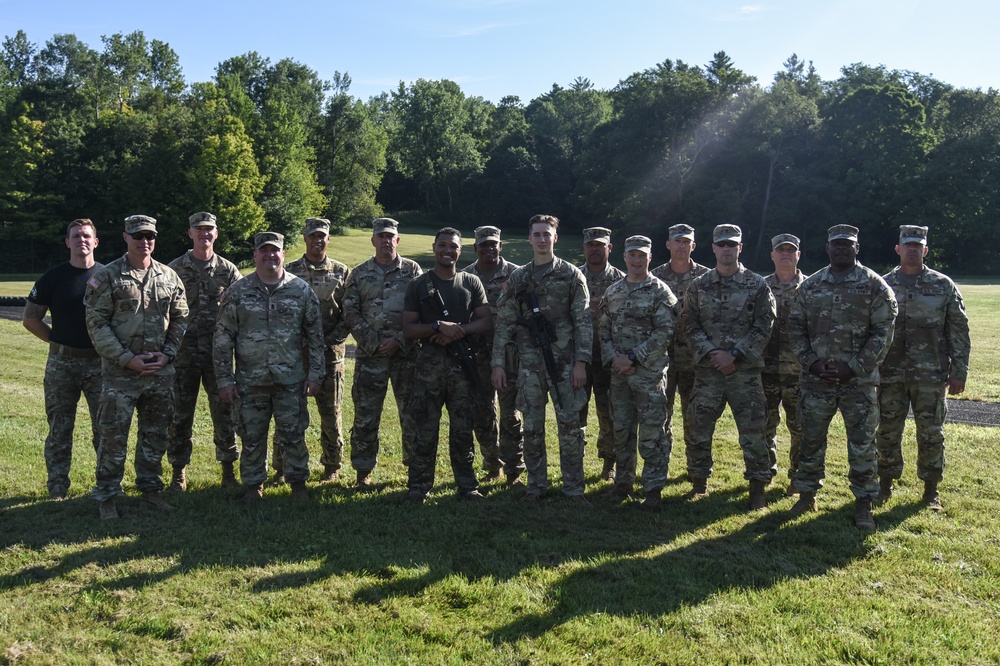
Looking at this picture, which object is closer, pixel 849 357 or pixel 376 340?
pixel 849 357

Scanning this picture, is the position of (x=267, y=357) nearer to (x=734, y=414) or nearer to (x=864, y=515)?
(x=734, y=414)

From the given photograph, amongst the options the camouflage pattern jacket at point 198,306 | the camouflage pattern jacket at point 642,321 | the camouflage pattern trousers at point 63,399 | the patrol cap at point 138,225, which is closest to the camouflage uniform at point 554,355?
the camouflage pattern jacket at point 642,321

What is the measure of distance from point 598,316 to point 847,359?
249cm

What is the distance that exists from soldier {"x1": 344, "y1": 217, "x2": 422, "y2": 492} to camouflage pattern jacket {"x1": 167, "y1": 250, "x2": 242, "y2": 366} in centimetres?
125

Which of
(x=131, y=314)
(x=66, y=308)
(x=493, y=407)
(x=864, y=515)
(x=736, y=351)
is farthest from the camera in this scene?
(x=493, y=407)

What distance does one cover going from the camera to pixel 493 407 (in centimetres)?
782

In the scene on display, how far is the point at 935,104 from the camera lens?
187ft

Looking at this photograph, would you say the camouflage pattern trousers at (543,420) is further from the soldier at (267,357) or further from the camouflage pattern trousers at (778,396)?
the camouflage pattern trousers at (778,396)

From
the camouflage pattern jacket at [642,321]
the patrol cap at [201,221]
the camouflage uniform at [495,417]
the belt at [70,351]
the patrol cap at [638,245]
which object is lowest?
the camouflage uniform at [495,417]

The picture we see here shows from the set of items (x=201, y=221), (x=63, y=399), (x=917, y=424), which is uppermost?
(x=201, y=221)

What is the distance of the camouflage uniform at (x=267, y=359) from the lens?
6.61 m

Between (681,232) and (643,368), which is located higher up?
(681,232)

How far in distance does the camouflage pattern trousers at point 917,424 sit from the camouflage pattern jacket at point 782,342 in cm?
90

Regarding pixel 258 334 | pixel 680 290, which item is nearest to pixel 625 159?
pixel 680 290
